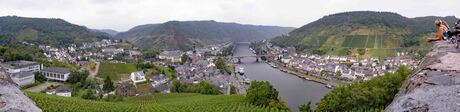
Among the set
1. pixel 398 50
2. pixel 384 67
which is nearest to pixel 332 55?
pixel 398 50

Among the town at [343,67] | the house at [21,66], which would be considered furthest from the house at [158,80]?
the town at [343,67]

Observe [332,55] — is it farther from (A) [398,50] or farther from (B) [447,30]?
(B) [447,30]

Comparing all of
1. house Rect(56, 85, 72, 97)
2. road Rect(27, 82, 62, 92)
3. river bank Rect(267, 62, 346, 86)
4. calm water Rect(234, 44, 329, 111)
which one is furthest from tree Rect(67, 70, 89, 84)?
river bank Rect(267, 62, 346, 86)

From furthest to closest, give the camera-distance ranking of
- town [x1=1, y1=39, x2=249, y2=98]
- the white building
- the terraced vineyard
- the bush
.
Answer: the bush, town [x1=1, y1=39, x2=249, y2=98], the white building, the terraced vineyard

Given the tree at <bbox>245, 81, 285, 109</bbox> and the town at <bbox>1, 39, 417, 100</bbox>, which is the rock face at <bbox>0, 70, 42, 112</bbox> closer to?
the tree at <bbox>245, 81, 285, 109</bbox>

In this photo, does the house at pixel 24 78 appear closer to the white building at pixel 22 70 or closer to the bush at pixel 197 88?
the white building at pixel 22 70

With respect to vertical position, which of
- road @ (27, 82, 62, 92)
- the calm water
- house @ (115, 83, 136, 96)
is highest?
road @ (27, 82, 62, 92)

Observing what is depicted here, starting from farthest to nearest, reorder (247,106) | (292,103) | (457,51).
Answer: (292,103) → (247,106) → (457,51)
